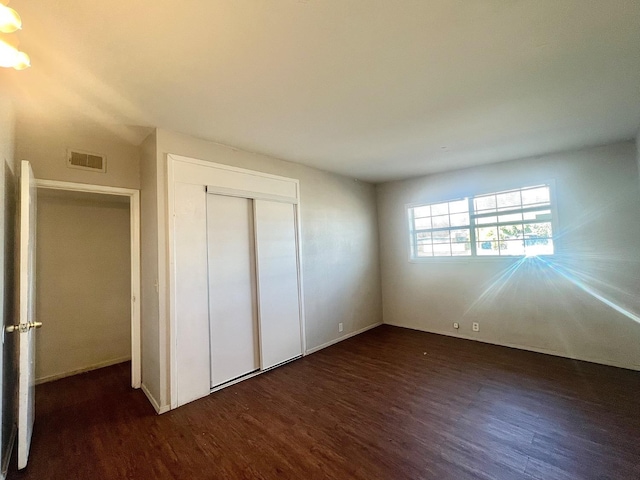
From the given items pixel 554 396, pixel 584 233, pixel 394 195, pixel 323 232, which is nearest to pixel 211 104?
pixel 323 232

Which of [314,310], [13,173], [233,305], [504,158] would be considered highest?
[504,158]

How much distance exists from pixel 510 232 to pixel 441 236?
0.94 metres

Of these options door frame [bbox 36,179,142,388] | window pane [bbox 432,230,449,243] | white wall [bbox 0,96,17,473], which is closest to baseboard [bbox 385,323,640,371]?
window pane [bbox 432,230,449,243]

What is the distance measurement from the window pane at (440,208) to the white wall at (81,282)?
4.59 meters

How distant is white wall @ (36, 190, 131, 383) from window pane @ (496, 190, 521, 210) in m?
5.19

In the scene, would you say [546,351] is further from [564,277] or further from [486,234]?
[486,234]

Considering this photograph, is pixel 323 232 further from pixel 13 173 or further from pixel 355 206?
pixel 13 173

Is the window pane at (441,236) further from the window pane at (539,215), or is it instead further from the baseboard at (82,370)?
the baseboard at (82,370)

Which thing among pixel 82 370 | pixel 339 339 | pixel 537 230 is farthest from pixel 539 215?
pixel 82 370

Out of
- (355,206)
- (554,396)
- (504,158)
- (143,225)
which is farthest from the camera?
(355,206)

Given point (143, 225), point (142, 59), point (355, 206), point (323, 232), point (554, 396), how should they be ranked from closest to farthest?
point (142, 59) → point (554, 396) → point (143, 225) → point (323, 232) → point (355, 206)

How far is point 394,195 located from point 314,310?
256cm

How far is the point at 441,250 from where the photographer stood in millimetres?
4484

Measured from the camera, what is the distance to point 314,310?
3908 millimetres
